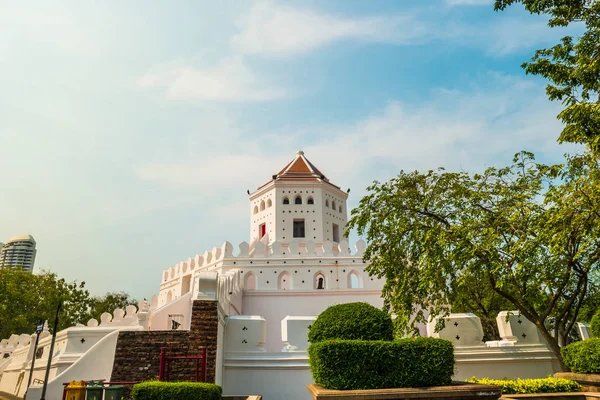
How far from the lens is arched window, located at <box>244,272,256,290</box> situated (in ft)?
68.9

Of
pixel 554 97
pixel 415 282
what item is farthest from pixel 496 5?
pixel 415 282

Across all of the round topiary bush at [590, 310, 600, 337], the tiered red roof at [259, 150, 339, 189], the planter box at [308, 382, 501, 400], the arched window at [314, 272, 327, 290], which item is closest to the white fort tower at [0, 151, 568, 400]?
the arched window at [314, 272, 327, 290]

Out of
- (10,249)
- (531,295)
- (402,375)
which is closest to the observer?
(402,375)

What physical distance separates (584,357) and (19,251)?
83.6 meters

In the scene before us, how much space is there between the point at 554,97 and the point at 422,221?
472cm

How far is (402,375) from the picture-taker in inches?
261

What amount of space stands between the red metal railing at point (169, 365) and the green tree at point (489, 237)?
513 centimetres

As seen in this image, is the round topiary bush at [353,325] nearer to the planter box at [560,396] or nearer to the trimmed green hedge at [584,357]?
the planter box at [560,396]

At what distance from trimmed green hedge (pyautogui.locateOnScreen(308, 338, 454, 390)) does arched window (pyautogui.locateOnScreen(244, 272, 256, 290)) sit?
14.5 metres

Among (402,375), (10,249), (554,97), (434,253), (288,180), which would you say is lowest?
(402,375)

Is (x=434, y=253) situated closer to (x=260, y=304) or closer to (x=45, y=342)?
(x=260, y=304)

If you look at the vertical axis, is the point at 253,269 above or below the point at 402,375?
above

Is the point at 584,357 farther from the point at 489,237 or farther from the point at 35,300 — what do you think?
the point at 35,300

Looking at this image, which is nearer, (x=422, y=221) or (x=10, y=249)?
(x=422, y=221)
